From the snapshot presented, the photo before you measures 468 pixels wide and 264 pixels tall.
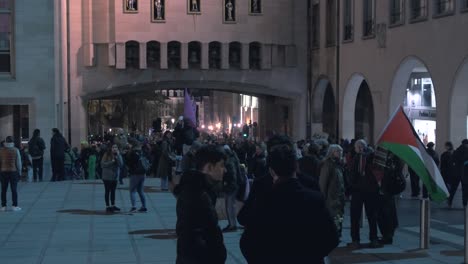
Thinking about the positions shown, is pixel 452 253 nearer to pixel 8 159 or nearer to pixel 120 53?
pixel 8 159

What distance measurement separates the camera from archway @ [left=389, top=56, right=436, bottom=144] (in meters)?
29.7

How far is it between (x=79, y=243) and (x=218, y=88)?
100.0 feet

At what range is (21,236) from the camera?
1375 cm

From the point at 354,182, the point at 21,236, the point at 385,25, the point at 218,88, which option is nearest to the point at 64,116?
the point at 218,88

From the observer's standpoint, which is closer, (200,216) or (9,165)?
(200,216)

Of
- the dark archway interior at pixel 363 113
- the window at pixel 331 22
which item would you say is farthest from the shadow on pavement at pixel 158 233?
the window at pixel 331 22

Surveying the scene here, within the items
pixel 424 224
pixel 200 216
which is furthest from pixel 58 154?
pixel 200 216

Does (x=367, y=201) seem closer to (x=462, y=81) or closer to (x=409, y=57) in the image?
(x=462, y=81)

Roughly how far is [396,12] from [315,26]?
35.2ft

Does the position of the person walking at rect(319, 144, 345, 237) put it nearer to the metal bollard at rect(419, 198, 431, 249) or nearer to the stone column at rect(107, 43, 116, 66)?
the metal bollard at rect(419, 198, 431, 249)

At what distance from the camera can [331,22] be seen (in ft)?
129

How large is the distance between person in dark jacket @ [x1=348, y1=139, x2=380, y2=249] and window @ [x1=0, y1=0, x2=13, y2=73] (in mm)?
22881

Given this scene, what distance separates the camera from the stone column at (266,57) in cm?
4194

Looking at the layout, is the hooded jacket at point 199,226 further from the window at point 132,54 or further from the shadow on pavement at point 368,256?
the window at point 132,54
